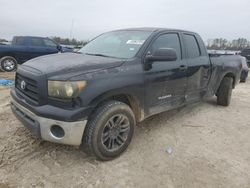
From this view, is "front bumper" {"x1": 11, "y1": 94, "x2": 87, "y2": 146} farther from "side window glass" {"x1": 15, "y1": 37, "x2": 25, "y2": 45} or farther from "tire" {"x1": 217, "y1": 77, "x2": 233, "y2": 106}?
"side window glass" {"x1": 15, "y1": 37, "x2": 25, "y2": 45}

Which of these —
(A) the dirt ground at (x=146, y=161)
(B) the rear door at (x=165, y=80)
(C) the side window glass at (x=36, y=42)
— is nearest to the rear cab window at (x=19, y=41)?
(C) the side window glass at (x=36, y=42)

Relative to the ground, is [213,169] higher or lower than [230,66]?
lower

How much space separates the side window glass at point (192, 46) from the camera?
14.9 ft

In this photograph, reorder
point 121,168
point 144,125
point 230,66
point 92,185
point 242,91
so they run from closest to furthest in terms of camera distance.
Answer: point 92,185, point 121,168, point 144,125, point 230,66, point 242,91

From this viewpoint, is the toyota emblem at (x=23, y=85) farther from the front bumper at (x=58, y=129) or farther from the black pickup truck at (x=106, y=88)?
the front bumper at (x=58, y=129)

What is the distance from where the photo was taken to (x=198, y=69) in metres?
4.58

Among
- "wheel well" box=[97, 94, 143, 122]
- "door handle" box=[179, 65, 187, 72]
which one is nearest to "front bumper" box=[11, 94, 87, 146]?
"wheel well" box=[97, 94, 143, 122]

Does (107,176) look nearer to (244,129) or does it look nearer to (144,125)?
(144,125)

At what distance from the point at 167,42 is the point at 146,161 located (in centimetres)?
199

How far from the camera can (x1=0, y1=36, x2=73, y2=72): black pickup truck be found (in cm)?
1070

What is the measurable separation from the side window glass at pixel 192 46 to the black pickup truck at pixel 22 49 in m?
6.86

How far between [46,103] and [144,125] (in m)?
2.14

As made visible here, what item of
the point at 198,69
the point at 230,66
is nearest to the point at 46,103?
the point at 198,69

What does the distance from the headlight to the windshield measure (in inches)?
42.9
